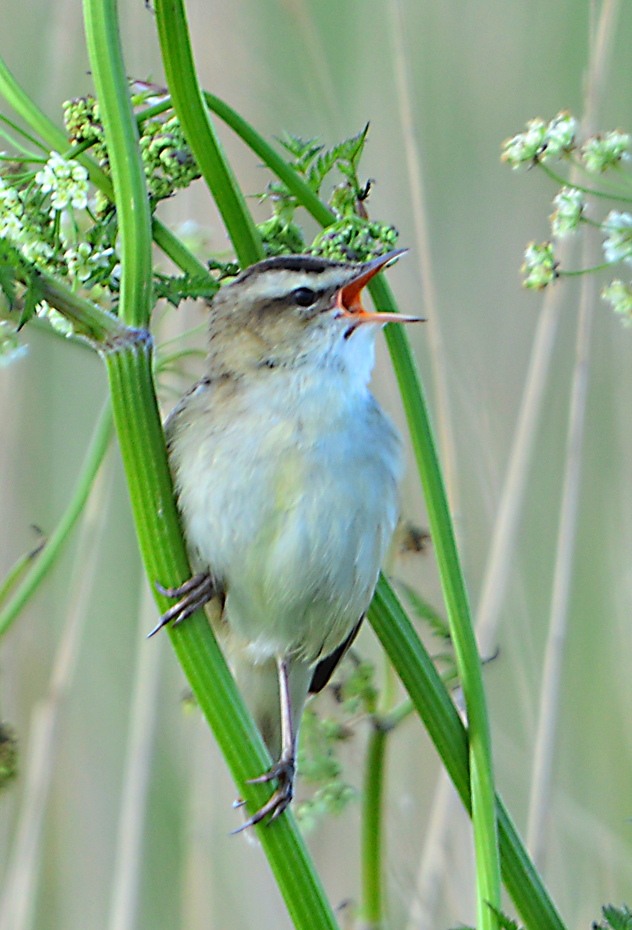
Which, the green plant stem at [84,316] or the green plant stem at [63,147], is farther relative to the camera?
the green plant stem at [63,147]

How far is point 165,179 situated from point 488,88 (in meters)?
1.93

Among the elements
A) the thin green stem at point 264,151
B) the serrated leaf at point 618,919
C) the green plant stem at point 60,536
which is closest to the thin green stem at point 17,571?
the green plant stem at point 60,536

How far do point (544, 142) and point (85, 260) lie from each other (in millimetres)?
737

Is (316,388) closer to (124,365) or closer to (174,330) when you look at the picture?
(124,365)

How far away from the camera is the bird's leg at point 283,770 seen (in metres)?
1.07

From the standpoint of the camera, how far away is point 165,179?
123 cm

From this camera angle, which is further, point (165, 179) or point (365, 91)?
point (365, 91)

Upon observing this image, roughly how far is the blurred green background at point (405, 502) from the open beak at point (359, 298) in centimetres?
102

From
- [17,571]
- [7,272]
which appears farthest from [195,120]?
[17,571]

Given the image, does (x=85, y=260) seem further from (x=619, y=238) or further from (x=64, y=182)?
(x=619, y=238)

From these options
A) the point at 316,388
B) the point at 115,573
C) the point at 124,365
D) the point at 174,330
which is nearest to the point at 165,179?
the point at 124,365

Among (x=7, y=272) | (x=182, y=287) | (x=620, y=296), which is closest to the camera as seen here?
(x=7, y=272)

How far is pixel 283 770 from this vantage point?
163 cm

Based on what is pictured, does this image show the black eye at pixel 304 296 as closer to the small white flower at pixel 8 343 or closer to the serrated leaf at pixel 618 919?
the small white flower at pixel 8 343
